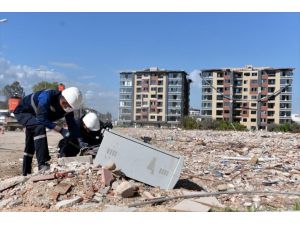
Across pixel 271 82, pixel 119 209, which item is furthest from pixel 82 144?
pixel 271 82

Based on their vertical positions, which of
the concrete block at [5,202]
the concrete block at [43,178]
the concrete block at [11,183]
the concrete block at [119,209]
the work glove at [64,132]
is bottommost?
the concrete block at [5,202]

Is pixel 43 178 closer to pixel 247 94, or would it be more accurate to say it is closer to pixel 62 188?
pixel 62 188

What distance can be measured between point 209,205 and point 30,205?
80.9 inches

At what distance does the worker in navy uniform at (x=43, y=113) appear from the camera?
5559mm

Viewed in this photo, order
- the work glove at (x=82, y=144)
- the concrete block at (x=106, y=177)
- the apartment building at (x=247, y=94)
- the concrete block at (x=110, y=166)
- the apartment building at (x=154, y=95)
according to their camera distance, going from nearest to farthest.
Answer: the concrete block at (x=106, y=177) < the concrete block at (x=110, y=166) < the work glove at (x=82, y=144) < the apartment building at (x=247, y=94) < the apartment building at (x=154, y=95)

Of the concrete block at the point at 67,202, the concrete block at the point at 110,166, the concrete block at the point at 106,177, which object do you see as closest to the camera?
the concrete block at the point at 67,202

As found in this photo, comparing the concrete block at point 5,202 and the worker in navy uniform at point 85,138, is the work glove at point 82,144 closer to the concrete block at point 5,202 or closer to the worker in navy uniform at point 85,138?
the worker in navy uniform at point 85,138

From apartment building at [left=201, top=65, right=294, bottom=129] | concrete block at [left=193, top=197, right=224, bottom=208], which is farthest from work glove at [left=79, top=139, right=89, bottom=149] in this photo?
apartment building at [left=201, top=65, right=294, bottom=129]

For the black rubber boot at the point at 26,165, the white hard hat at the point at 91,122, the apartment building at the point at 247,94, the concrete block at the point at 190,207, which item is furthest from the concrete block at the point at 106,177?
the apartment building at the point at 247,94

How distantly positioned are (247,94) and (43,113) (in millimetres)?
63413

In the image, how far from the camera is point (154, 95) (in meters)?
69.3

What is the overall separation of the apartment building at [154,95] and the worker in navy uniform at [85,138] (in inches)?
2248

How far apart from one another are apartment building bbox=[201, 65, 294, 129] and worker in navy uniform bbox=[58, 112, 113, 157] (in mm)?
53997

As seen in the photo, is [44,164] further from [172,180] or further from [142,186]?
[172,180]
